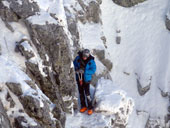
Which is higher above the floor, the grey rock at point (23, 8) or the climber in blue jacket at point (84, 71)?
the grey rock at point (23, 8)

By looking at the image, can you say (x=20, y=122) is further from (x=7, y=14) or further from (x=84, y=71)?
(x=84, y=71)

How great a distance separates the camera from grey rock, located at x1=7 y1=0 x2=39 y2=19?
8727mm

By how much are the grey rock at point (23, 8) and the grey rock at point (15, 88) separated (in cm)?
282

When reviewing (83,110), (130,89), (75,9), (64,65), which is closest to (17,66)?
(64,65)

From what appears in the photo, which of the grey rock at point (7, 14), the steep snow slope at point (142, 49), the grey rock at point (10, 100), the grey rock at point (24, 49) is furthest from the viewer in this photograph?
the steep snow slope at point (142, 49)

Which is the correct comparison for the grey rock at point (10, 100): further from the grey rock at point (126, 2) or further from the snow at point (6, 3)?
the grey rock at point (126, 2)

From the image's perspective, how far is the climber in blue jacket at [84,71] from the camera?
977 cm

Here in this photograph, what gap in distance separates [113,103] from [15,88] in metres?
5.28

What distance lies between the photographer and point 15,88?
6863mm

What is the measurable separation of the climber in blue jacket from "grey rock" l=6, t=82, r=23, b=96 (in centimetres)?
339

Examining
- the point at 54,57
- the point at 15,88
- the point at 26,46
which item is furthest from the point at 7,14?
the point at 15,88

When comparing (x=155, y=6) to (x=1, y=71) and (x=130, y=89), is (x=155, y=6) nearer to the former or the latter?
(x=130, y=89)

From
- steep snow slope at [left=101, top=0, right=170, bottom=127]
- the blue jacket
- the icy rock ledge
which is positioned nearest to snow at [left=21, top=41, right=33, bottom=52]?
the blue jacket

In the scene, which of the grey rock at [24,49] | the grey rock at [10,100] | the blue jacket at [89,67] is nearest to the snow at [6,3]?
the grey rock at [24,49]
